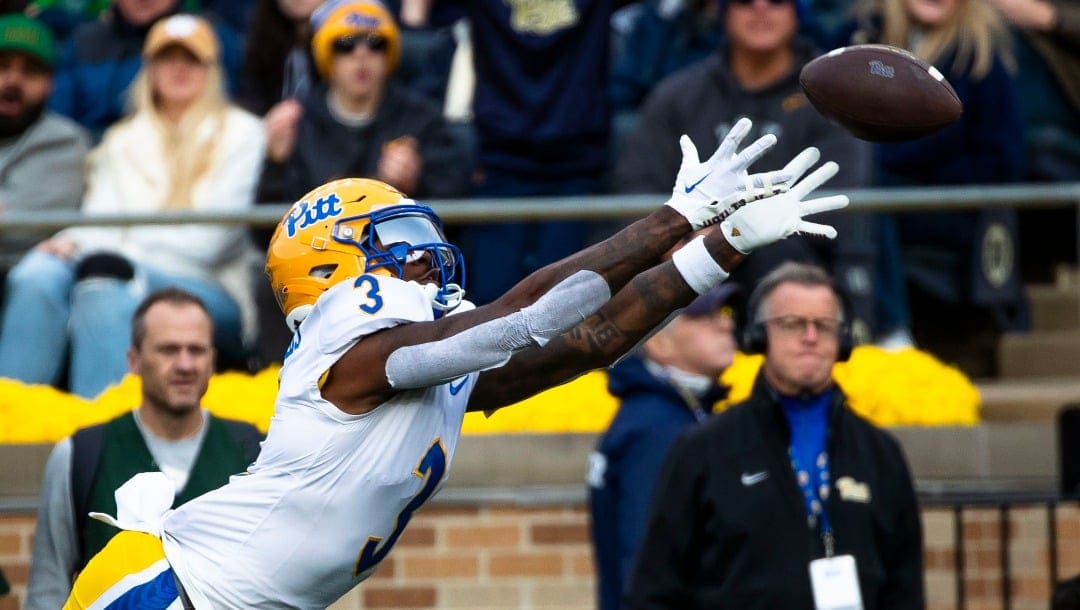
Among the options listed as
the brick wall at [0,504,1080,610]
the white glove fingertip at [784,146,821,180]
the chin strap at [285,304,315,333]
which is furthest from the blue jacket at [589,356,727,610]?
the white glove fingertip at [784,146,821,180]

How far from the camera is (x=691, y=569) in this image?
6273mm

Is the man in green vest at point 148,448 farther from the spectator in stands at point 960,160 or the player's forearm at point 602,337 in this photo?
the spectator in stands at point 960,160

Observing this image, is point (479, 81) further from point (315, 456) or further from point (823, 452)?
point (315, 456)

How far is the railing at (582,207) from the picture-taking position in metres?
7.70

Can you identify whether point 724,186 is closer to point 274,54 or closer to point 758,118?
point 758,118

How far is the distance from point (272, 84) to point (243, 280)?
1119 mm

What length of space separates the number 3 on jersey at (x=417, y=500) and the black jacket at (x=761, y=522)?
5.18 feet

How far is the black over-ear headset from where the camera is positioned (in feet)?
21.1

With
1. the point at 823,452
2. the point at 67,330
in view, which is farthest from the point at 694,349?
the point at 67,330

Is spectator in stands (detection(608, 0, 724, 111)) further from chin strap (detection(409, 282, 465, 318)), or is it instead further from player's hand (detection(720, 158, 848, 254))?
player's hand (detection(720, 158, 848, 254))

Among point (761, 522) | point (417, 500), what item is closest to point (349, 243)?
point (417, 500)

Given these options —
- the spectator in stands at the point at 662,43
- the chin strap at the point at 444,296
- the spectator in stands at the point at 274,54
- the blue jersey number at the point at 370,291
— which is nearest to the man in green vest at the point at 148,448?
the chin strap at the point at 444,296

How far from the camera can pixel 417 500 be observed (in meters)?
4.76

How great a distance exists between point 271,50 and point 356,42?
3.07ft
